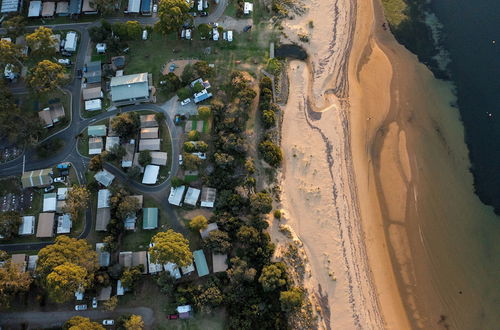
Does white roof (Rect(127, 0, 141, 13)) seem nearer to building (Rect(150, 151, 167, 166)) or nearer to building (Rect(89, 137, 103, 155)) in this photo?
building (Rect(89, 137, 103, 155))

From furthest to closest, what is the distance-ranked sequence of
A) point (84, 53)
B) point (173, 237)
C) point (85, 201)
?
point (84, 53) → point (85, 201) → point (173, 237)

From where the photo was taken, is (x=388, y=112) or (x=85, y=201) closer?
(x=85, y=201)

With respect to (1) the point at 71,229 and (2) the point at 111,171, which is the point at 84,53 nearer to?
(2) the point at 111,171

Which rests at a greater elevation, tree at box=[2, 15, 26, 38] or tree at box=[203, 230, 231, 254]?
tree at box=[2, 15, 26, 38]

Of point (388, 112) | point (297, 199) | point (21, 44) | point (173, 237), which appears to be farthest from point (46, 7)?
point (388, 112)

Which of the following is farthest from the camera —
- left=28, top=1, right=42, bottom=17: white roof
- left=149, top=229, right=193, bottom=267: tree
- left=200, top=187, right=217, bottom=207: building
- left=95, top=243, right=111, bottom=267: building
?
left=28, top=1, right=42, bottom=17: white roof

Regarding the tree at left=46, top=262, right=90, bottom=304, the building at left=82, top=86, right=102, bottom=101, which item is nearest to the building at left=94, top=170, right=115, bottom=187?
the building at left=82, top=86, right=102, bottom=101
